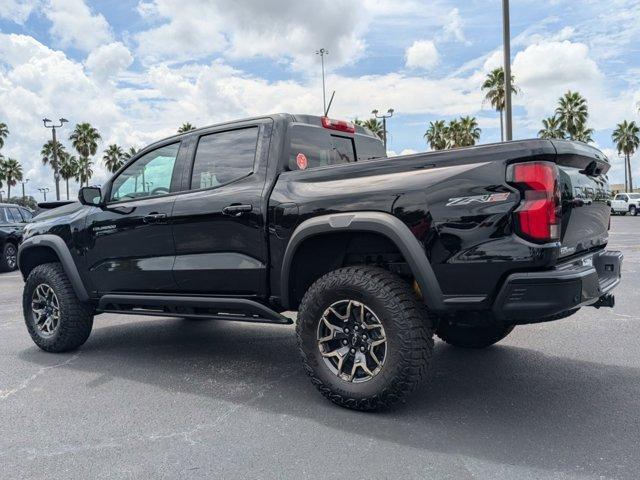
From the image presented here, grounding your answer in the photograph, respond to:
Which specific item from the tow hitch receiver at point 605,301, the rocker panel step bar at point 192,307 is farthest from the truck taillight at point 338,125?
the tow hitch receiver at point 605,301

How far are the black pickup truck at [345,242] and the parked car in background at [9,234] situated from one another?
991 centimetres

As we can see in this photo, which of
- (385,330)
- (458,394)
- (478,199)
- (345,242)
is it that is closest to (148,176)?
(345,242)

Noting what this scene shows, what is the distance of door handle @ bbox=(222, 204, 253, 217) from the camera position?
12.6ft

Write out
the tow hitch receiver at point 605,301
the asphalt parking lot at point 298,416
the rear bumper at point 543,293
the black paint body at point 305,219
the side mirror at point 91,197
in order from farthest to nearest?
the side mirror at point 91,197 → the tow hitch receiver at point 605,301 → the black paint body at point 305,219 → the rear bumper at point 543,293 → the asphalt parking lot at point 298,416

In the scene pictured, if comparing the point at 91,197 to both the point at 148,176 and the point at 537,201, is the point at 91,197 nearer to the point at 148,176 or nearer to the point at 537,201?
the point at 148,176

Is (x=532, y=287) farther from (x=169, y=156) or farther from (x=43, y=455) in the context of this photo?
(x=169, y=156)

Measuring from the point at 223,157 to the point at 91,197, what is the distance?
4.67 feet

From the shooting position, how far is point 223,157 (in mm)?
4258

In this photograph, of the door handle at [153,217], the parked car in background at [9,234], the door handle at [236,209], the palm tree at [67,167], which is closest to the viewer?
the door handle at [236,209]

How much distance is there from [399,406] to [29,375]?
2976mm

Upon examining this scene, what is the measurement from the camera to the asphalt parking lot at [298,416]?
275cm

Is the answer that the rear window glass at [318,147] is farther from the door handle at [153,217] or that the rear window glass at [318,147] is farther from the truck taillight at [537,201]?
the truck taillight at [537,201]

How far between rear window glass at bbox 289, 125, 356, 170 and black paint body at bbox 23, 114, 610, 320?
87mm

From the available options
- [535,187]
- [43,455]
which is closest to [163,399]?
[43,455]
